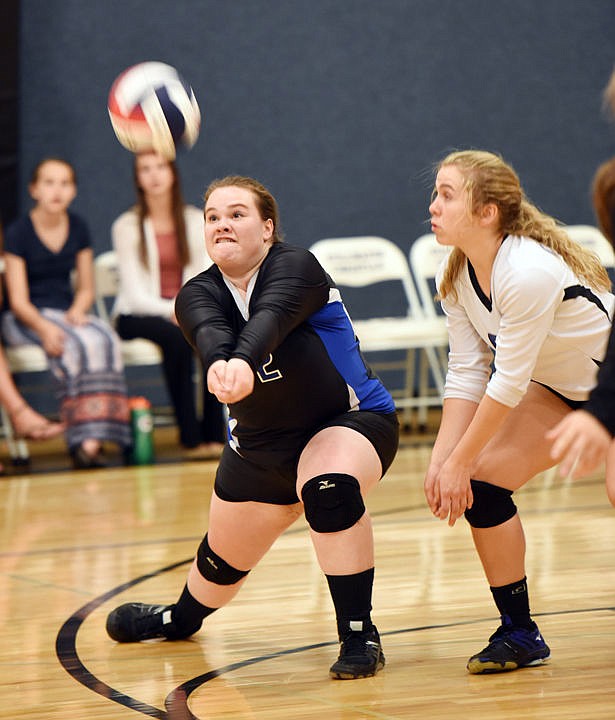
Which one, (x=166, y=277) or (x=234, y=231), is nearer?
(x=234, y=231)

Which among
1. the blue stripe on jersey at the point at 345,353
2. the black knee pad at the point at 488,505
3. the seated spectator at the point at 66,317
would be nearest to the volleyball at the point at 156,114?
the blue stripe on jersey at the point at 345,353

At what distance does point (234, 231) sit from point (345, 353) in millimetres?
375

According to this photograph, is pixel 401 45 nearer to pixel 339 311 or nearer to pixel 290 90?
pixel 290 90

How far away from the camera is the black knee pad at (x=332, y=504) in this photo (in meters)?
2.52

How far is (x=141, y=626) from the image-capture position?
2.93m

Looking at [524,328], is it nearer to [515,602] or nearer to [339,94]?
[515,602]

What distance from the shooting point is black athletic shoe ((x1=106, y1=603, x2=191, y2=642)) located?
2930 mm

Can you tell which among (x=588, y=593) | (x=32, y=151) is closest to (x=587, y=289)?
(x=588, y=593)

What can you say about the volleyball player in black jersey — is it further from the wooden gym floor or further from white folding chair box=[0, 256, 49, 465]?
white folding chair box=[0, 256, 49, 465]

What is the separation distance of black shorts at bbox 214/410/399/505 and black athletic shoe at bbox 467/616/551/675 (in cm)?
44

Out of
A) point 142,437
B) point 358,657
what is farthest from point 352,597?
point 142,437

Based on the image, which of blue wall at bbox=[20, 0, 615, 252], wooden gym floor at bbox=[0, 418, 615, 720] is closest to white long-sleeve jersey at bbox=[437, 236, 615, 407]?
wooden gym floor at bbox=[0, 418, 615, 720]

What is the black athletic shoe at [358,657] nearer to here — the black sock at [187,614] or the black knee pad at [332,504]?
the black knee pad at [332,504]

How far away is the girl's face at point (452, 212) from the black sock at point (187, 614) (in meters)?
1.04
